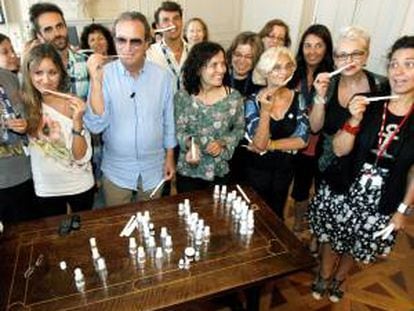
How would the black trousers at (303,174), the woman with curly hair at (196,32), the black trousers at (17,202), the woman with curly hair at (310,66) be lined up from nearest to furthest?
the black trousers at (17,202) → the woman with curly hair at (310,66) → the black trousers at (303,174) → the woman with curly hair at (196,32)

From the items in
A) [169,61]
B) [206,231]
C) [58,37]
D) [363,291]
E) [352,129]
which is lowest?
[363,291]

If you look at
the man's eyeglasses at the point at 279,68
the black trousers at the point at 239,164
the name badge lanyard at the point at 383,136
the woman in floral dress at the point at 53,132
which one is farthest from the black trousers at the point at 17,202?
the name badge lanyard at the point at 383,136

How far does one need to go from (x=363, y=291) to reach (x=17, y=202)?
81.3 inches

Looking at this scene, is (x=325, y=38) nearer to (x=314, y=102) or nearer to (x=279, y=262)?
(x=314, y=102)

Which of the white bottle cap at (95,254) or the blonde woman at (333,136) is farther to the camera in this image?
the blonde woman at (333,136)

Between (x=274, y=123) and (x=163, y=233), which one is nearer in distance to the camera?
(x=163, y=233)

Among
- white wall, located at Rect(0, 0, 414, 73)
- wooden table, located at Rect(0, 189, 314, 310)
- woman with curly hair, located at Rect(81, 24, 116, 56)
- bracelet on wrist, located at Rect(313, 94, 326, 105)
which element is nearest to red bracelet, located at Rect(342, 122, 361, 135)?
bracelet on wrist, located at Rect(313, 94, 326, 105)

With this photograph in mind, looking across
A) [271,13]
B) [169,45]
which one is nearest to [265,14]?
[271,13]

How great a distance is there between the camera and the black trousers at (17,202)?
1831mm

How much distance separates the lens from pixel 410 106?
1642mm

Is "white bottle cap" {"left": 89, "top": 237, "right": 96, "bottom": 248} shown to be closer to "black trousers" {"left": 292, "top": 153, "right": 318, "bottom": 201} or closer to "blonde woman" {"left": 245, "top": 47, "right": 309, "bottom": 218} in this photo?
"blonde woman" {"left": 245, "top": 47, "right": 309, "bottom": 218}

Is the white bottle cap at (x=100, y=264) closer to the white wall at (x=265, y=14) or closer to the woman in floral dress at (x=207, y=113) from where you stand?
the woman in floral dress at (x=207, y=113)

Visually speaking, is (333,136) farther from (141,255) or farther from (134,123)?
(141,255)

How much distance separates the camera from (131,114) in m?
1.85
